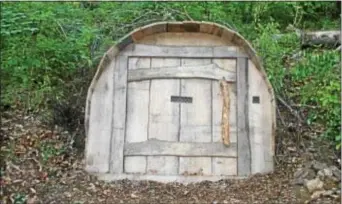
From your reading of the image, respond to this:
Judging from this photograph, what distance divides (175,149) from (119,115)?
43 cm

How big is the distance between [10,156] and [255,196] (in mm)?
1598

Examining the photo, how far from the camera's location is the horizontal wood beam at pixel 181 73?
4004 millimetres

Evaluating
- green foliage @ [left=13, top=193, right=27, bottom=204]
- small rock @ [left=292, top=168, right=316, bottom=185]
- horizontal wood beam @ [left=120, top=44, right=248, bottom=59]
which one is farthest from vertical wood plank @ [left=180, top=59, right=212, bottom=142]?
green foliage @ [left=13, top=193, right=27, bottom=204]

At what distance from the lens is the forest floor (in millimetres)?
3520

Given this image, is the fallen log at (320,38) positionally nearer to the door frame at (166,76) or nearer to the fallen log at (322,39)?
the fallen log at (322,39)

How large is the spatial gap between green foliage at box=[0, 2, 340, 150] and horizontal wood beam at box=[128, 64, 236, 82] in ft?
1.78

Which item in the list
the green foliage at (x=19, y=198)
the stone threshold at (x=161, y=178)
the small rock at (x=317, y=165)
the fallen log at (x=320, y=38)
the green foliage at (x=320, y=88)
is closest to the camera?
the green foliage at (x=19, y=198)

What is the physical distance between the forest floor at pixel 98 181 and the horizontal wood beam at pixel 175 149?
200mm

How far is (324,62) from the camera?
4.43 meters

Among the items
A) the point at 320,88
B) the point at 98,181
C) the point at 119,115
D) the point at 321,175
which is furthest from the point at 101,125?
the point at 320,88

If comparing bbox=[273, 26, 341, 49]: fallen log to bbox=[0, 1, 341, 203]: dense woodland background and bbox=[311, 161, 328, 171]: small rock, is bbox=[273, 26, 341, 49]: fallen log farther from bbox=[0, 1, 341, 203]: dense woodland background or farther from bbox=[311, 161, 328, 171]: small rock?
bbox=[311, 161, 328, 171]: small rock

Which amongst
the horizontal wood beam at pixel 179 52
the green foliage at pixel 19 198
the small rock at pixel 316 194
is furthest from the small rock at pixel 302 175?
the green foliage at pixel 19 198

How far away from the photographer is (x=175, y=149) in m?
3.90

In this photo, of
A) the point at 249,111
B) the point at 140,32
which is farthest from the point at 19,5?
the point at 249,111
